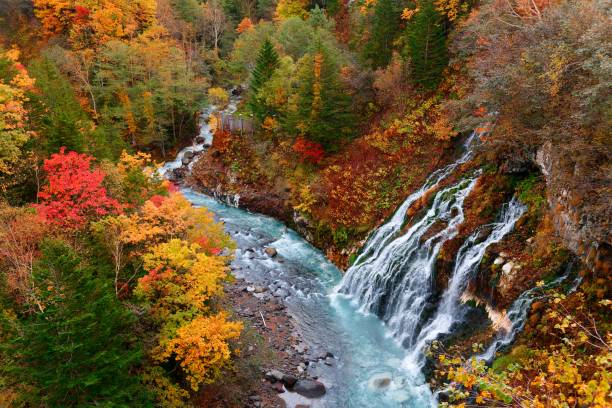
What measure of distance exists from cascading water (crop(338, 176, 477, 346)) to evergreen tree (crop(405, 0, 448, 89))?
36.4 ft

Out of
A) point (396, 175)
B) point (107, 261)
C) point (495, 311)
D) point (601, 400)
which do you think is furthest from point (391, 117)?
point (601, 400)

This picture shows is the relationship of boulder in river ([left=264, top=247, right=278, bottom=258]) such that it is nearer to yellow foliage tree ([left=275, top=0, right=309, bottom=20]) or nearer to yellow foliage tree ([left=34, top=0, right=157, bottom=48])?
yellow foliage tree ([left=34, top=0, right=157, bottom=48])

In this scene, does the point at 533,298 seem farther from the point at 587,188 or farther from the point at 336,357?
the point at 336,357

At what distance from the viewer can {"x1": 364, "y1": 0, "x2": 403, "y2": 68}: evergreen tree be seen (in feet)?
114

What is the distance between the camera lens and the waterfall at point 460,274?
18016 mm

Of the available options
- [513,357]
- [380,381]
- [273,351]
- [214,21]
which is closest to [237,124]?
[214,21]

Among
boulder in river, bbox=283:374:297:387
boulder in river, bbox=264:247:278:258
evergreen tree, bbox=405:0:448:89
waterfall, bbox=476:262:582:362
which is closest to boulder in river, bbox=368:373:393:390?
boulder in river, bbox=283:374:297:387

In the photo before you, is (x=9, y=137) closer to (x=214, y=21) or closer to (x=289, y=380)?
(x=289, y=380)

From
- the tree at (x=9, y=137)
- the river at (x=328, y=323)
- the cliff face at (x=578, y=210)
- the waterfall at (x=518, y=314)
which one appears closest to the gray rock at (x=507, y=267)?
the waterfall at (x=518, y=314)

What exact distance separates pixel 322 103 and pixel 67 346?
23335 mm

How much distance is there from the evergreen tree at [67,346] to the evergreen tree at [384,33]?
29.2 metres

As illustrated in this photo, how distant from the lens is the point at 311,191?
3039 centimetres

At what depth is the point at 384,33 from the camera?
3484cm

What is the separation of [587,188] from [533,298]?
421 centimetres
